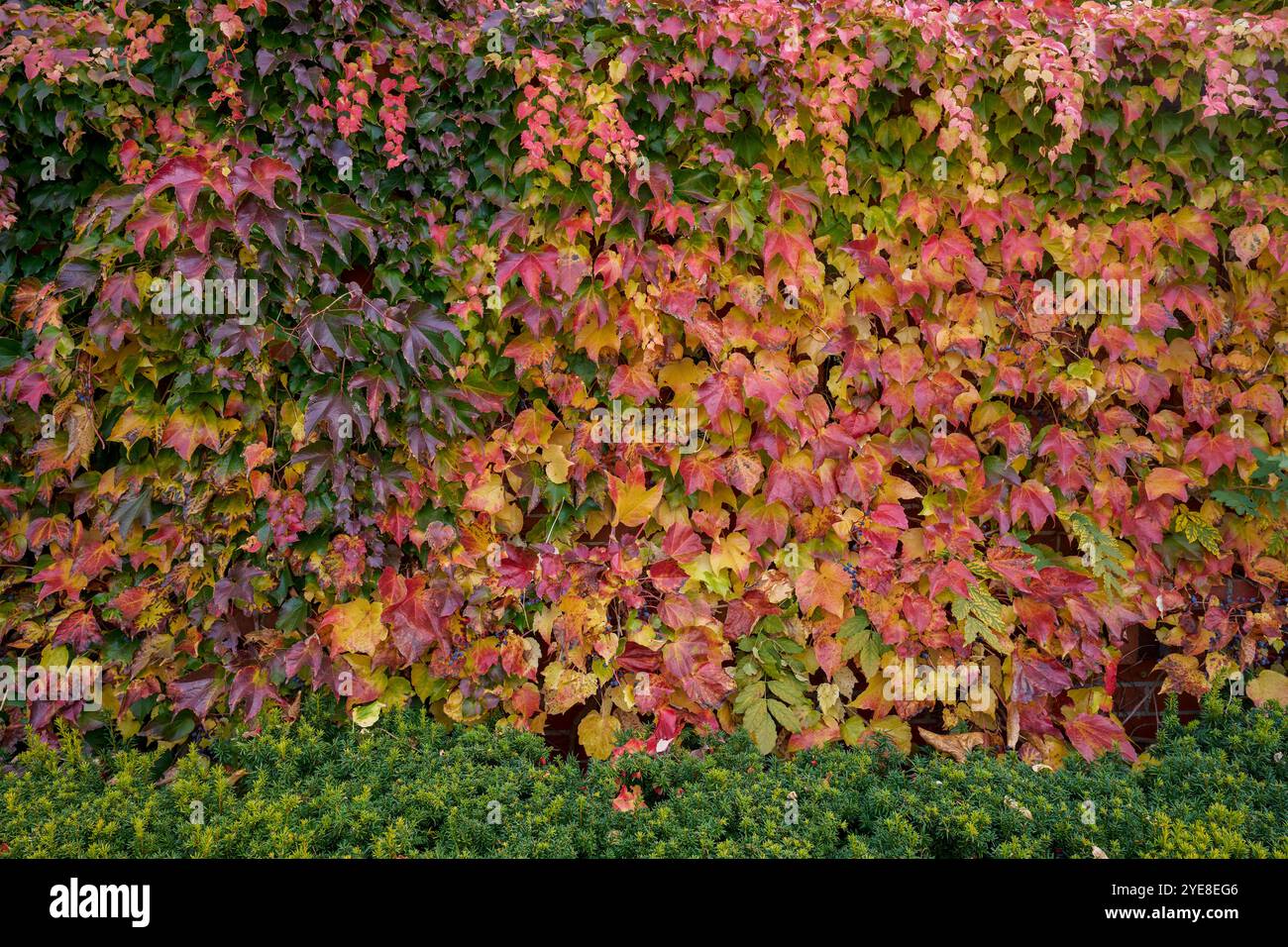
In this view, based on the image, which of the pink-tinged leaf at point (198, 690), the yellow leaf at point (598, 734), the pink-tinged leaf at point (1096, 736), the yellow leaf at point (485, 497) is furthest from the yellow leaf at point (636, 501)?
the pink-tinged leaf at point (1096, 736)

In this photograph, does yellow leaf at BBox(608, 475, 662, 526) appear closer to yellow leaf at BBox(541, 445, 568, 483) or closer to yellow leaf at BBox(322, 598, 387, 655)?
yellow leaf at BBox(541, 445, 568, 483)

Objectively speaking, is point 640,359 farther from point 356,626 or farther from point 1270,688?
point 1270,688

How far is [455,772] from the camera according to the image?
8.25 ft

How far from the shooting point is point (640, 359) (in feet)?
9.53

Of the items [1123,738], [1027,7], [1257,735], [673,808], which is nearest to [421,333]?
[673,808]

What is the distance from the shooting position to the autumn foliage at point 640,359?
2721 mm

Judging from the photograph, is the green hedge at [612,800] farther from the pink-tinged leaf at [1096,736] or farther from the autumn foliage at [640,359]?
the autumn foliage at [640,359]

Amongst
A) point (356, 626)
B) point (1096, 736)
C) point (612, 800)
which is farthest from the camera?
point (1096, 736)

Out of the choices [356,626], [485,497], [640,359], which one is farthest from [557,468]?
[356,626]

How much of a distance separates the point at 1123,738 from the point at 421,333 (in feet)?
9.53

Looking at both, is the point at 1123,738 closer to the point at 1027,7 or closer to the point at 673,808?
the point at 673,808

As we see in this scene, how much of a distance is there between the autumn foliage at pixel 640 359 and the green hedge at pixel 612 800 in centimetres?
25

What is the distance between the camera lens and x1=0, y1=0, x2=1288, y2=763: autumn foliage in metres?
2.72

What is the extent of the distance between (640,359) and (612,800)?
147 centimetres
